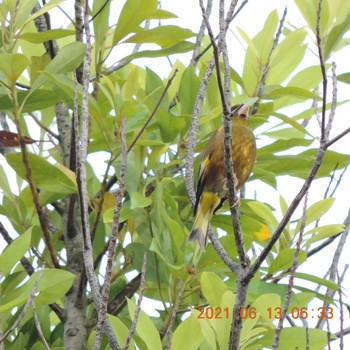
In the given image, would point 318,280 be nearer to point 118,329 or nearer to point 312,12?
point 118,329

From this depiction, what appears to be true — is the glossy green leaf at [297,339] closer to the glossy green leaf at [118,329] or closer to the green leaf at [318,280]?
the green leaf at [318,280]

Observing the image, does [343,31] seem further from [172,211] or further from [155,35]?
[172,211]

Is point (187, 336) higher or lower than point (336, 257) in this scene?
lower

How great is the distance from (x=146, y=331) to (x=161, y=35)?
3.88 feet

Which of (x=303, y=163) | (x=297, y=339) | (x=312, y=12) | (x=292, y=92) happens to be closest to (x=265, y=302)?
(x=297, y=339)

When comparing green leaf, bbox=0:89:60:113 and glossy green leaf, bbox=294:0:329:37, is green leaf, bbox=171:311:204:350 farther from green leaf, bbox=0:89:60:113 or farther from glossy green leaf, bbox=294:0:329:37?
glossy green leaf, bbox=294:0:329:37

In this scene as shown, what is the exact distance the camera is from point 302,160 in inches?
123

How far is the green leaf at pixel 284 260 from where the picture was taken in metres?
2.75

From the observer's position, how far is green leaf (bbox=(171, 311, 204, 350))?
7.77 feet

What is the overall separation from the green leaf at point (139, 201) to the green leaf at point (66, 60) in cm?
47

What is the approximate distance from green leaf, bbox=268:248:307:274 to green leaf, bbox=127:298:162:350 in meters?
0.57

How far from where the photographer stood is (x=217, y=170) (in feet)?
12.3

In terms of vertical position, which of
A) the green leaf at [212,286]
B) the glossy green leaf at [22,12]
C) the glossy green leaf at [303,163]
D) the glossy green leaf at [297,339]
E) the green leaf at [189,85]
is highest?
the glossy green leaf at [22,12]

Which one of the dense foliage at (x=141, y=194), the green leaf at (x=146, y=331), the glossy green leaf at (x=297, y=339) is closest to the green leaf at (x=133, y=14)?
the dense foliage at (x=141, y=194)
